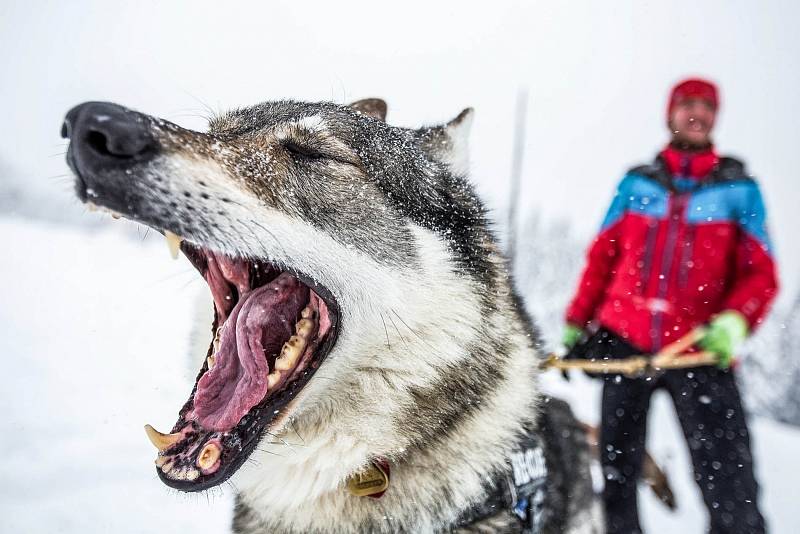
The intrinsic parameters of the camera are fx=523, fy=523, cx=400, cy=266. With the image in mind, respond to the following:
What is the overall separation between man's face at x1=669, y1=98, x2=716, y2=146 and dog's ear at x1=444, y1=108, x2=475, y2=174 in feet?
4.17

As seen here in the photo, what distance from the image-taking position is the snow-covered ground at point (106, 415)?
3.59 meters

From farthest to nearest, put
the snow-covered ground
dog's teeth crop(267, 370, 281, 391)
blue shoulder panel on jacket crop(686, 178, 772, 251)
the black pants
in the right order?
the snow-covered ground → blue shoulder panel on jacket crop(686, 178, 772, 251) → the black pants → dog's teeth crop(267, 370, 281, 391)

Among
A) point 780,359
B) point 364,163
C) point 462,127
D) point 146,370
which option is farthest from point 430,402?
point 780,359

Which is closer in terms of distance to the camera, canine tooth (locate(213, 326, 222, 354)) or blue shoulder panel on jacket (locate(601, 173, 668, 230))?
canine tooth (locate(213, 326, 222, 354))

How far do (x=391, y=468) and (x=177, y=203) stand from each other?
46.1 inches

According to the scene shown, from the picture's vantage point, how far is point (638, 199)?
9.92ft

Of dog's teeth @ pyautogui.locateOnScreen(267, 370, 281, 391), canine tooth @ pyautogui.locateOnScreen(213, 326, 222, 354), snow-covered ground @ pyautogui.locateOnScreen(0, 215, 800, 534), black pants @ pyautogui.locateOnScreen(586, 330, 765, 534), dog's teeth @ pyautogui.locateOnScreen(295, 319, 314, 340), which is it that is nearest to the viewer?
dog's teeth @ pyautogui.locateOnScreen(267, 370, 281, 391)

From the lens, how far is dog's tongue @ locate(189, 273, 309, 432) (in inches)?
70.9

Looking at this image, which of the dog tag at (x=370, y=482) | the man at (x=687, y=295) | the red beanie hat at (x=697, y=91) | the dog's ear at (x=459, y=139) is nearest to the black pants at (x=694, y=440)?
the man at (x=687, y=295)

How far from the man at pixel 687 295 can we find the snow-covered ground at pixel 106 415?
2.13m

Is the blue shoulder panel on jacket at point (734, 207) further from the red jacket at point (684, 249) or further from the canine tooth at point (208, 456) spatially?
the canine tooth at point (208, 456)

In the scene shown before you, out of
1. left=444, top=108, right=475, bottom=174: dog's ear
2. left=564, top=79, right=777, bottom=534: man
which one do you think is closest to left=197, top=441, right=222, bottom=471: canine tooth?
left=444, top=108, right=475, bottom=174: dog's ear

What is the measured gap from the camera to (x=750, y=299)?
2619 millimetres

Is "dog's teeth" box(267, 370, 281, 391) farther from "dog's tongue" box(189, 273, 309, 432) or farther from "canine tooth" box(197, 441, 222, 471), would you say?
"canine tooth" box(197, 441, 222, 471)
